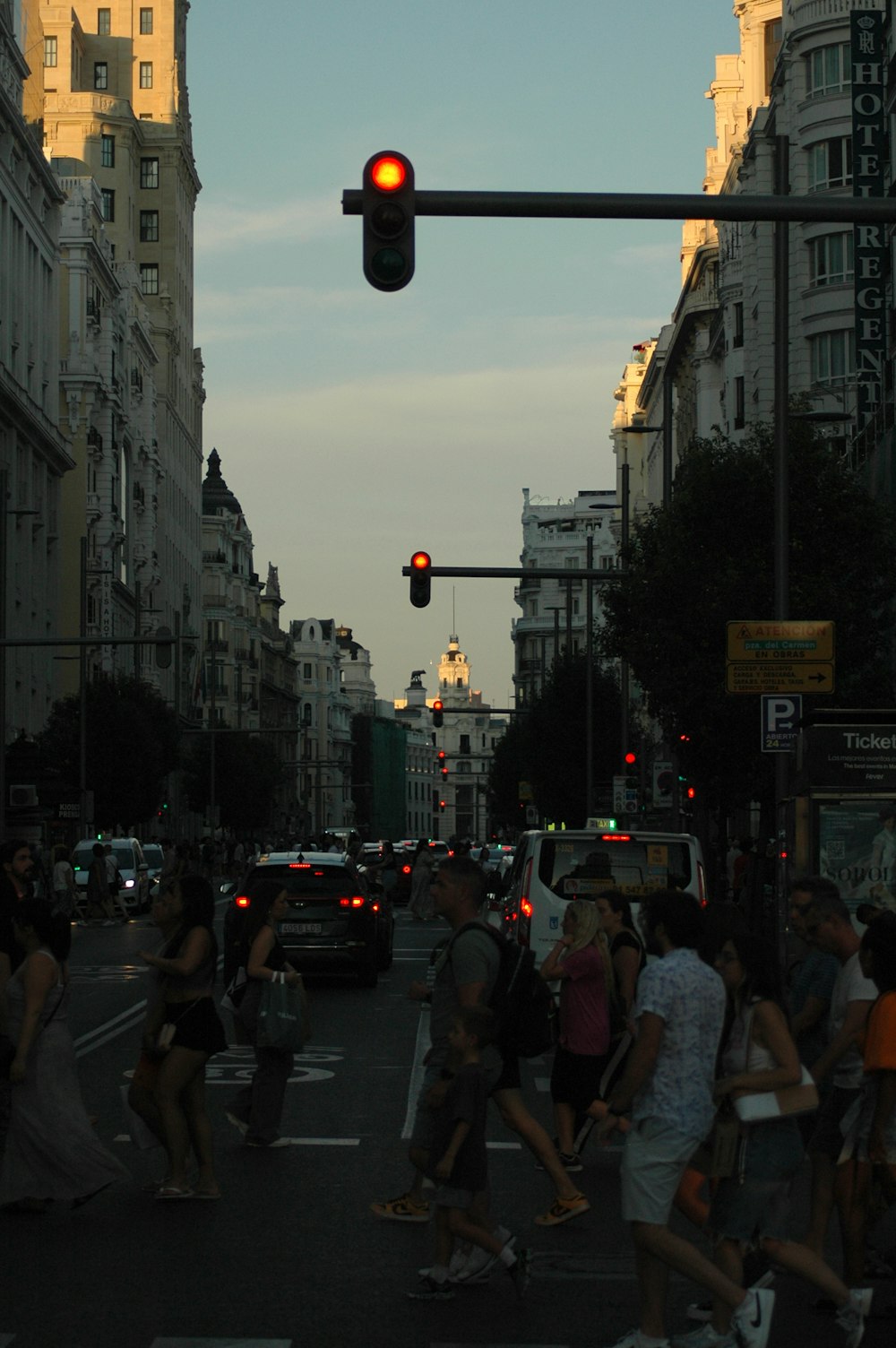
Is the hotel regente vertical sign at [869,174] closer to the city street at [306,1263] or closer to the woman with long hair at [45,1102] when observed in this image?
the city street at [306,1263]

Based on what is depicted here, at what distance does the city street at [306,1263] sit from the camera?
8.23 metres

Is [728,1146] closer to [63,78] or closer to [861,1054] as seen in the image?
[861,1054]

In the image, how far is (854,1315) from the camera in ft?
25.8

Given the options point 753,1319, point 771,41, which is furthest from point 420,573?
point 771,41

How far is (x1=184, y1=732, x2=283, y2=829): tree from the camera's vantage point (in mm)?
106750

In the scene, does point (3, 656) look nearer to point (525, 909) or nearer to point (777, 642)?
point (777, 642)

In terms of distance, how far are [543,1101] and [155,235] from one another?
11397 centimetres

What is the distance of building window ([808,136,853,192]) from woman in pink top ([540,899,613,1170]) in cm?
4437

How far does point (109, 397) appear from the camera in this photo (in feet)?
→ 304

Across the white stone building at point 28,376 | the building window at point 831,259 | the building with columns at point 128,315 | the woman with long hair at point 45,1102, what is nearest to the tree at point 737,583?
the building window at point 831,259

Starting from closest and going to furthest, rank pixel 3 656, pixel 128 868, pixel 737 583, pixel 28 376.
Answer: pixel 737 583, pixel 3 656, pixel 128 868, pixel 28 376

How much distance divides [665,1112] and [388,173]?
19.6 feet

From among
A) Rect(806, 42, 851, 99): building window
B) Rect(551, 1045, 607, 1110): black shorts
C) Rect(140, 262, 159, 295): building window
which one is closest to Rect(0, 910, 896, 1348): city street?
Rect(551, 1045, 607, 1110): black shorts

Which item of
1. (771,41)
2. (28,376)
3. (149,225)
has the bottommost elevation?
(28,376)
